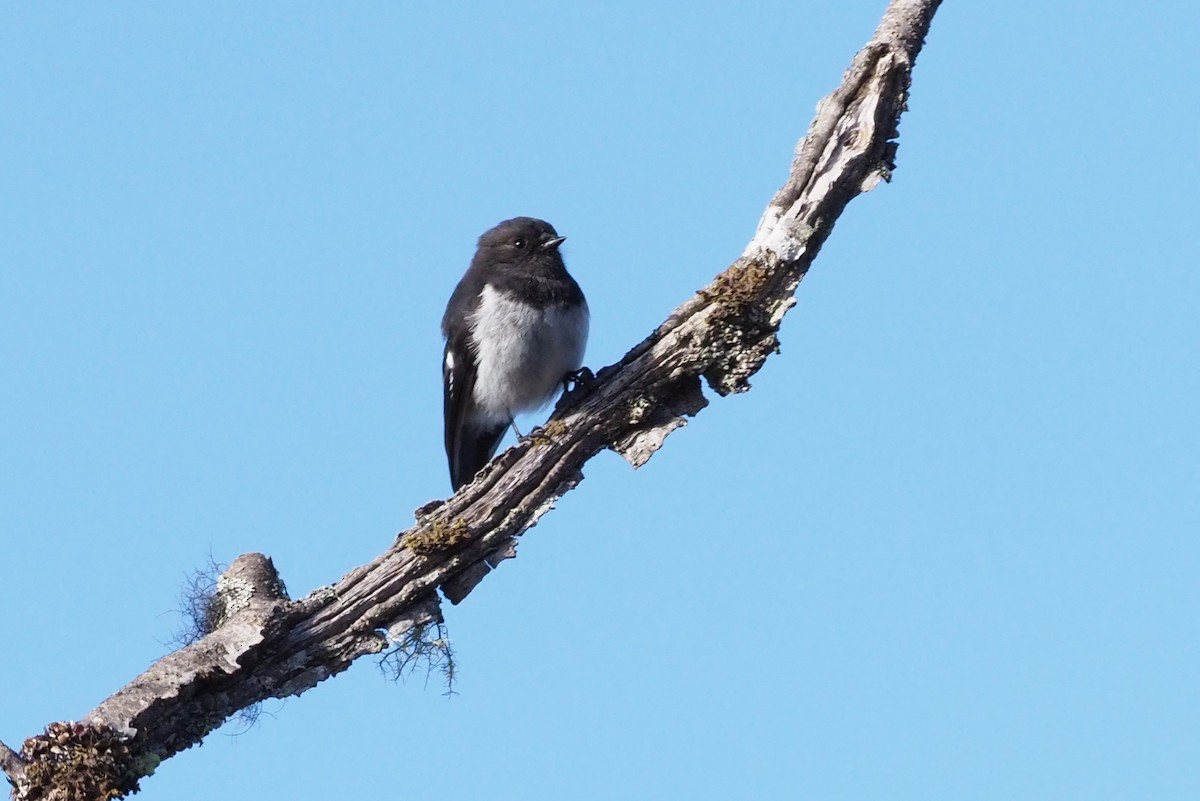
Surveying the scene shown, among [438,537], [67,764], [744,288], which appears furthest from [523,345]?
[67,764]

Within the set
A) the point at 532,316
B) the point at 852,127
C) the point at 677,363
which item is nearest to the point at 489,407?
the point at 532,316

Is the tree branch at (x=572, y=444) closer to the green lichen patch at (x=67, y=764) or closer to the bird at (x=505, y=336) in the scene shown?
the green lichen patch at (x=67, y=764)

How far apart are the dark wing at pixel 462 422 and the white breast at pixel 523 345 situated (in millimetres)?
171

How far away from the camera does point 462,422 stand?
31.4 feet

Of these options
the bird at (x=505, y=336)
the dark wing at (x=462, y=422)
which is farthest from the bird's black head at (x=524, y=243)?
the dark wing at (x=462, y=422)

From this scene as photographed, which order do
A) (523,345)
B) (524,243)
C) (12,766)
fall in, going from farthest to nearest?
1. (524,243)
2. (523,345)
3. (12,766)

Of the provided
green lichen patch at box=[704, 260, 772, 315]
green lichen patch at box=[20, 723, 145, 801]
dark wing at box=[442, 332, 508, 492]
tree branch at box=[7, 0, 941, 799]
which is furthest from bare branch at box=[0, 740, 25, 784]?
dark wing at box=[442, 332, 508, 492]

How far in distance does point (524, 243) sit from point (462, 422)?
1141 mm

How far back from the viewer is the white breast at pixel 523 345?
29.0ft

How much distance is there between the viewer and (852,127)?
632cm

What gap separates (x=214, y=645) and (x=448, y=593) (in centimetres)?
92

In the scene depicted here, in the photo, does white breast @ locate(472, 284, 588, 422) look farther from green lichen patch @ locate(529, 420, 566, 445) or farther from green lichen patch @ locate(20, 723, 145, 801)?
green lichen patch @ locate(20, 723, 145, 801)

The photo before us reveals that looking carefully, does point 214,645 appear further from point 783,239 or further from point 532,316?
point 532,316

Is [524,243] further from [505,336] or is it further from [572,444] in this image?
[572,444]
